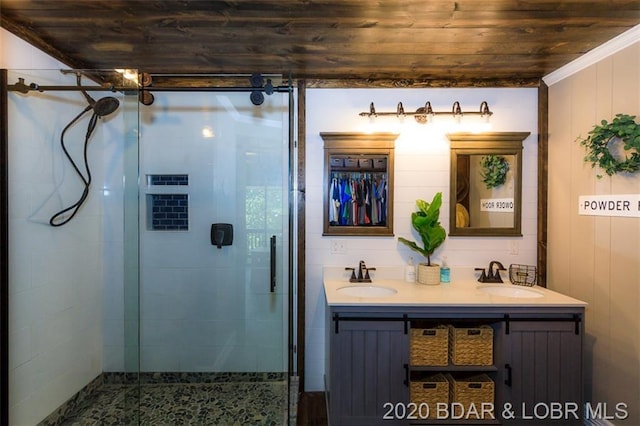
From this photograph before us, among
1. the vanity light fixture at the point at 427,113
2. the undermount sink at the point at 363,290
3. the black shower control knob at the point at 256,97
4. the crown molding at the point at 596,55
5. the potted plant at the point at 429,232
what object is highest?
the crown molding at the point at 596,55

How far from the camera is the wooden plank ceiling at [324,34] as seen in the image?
1565 mm

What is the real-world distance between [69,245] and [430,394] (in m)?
2.67

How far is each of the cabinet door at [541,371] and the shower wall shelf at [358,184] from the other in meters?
1.11

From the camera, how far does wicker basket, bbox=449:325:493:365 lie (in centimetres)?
195

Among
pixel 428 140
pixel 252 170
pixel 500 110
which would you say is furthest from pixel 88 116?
pixel 500 110

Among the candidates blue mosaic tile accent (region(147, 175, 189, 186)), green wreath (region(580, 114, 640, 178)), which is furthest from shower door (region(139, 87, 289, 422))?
green wreath (region(580, 114, 640, 178))

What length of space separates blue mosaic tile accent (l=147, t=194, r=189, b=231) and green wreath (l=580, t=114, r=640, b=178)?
2.91m

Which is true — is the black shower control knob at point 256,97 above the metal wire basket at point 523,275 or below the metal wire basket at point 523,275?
above

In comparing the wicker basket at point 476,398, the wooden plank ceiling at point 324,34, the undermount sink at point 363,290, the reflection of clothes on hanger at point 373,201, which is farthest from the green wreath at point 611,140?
the undermount sink at point 363,290

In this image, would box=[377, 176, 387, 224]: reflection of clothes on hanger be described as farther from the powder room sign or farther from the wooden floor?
the wooden floor

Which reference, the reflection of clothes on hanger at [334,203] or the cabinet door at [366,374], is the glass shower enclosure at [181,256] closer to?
the reflection of clothes on hanger at [334,203]

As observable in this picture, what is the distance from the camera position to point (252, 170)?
2.48m

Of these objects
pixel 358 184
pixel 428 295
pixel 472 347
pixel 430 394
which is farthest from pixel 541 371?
pixel 358 184

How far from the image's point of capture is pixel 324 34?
181 centimetres
